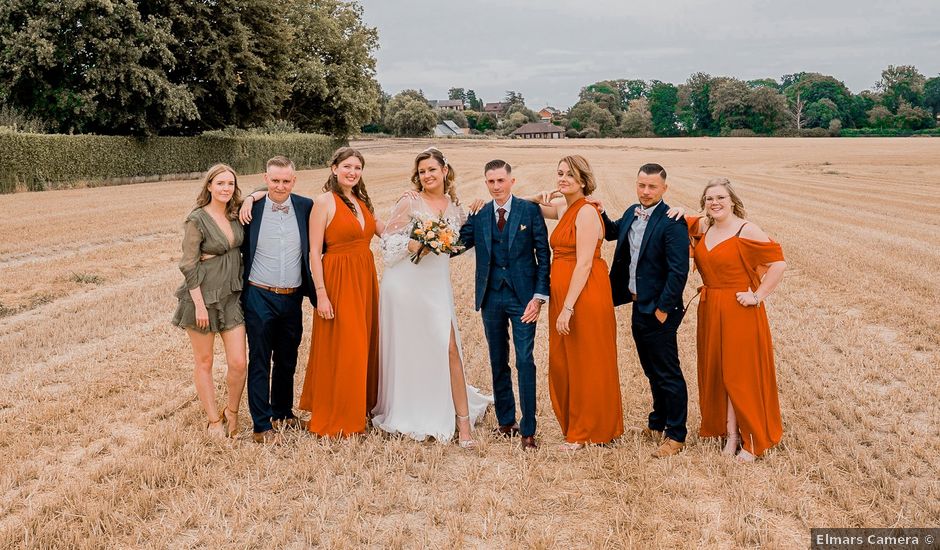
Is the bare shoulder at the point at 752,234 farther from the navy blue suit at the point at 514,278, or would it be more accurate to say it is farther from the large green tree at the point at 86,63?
the large green tree at the point at 86,63

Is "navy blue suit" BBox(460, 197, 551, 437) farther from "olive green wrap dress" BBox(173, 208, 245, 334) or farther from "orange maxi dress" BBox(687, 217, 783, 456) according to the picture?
"olive green wrap dress" BBox(173, 208, 245, 334)

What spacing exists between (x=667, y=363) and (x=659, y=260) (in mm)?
839

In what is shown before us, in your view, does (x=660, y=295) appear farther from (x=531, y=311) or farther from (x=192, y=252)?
(x=192, y=252)

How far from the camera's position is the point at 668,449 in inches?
200

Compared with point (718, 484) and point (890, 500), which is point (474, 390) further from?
point (890, 500)

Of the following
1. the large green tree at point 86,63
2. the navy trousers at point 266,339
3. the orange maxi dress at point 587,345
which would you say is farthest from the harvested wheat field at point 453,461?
the large green tree at point 86,63

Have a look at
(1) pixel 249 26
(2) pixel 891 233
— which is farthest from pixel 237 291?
(1) pixel 249 26

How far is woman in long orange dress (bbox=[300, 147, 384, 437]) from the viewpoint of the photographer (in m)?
5.28

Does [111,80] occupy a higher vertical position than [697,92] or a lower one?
lower

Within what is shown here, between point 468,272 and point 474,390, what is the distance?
6287 mm

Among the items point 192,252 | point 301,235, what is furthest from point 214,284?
point 301,235

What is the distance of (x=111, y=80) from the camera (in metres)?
25.6

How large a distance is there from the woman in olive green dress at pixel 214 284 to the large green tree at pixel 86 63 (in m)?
24.0

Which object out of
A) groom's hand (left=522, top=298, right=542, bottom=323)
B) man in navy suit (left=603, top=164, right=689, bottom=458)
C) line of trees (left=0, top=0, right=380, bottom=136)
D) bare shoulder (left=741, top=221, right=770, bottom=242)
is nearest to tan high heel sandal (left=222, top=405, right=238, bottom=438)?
groom's hand (left=522, top=298, right=542, bottom=323)
